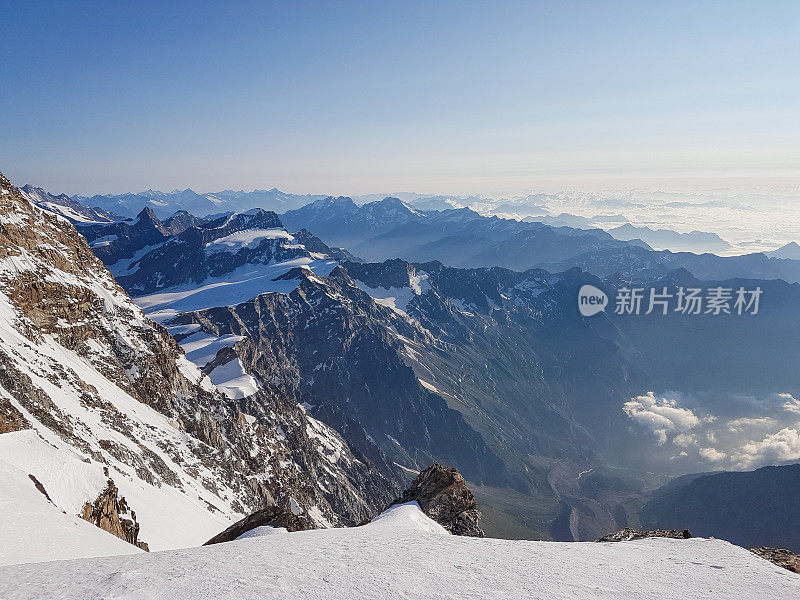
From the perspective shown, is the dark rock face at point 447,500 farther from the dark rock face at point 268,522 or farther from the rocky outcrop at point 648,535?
the rocky outcrop at point 648,535

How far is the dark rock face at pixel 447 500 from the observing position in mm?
29375

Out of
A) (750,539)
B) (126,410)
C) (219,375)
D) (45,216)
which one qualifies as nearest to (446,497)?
(126,410)

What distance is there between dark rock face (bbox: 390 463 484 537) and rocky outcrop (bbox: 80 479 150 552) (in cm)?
2049

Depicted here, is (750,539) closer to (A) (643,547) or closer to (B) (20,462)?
(A) (643,547)

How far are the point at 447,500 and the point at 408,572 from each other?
17.4 m

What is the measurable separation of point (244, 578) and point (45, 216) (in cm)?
11204

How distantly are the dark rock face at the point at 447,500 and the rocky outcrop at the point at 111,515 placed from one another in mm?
20493

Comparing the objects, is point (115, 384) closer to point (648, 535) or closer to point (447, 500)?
point (447, 500)

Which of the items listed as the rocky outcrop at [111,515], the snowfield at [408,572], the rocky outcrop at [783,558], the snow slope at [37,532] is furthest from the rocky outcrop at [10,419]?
the rocky outcrop at [783,558]

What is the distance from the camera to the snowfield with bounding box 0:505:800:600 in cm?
1276

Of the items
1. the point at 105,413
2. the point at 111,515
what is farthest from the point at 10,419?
the point at 105,413

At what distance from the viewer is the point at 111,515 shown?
33625mm

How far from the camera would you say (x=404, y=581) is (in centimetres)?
1392

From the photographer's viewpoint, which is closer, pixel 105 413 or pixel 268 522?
pixel 268 522
